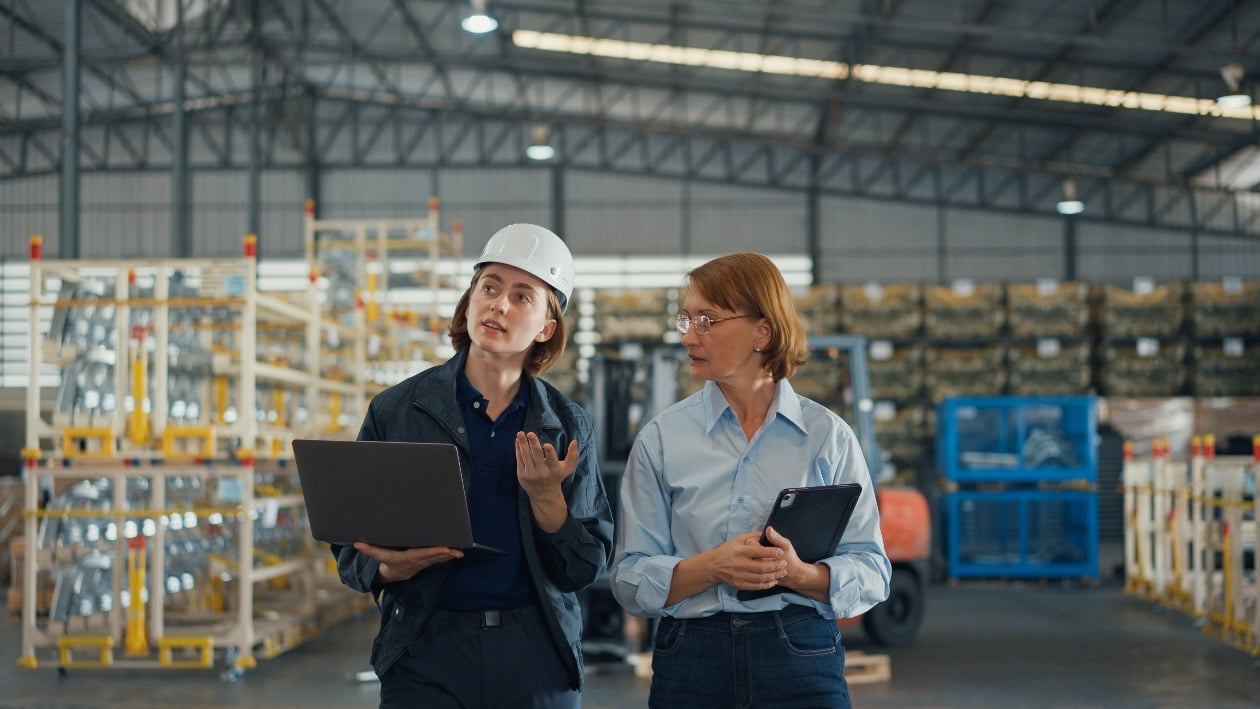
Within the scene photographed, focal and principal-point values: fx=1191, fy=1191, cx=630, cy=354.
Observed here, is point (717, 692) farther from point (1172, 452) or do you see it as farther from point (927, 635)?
point (1172, 452)

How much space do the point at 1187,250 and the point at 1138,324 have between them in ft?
41.4

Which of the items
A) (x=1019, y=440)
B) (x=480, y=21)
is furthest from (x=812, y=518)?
(x=480, y=21)

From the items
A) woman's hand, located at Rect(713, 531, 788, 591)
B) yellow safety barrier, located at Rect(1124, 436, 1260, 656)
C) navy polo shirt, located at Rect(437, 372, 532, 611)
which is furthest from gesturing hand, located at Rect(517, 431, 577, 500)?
yellow safety barrier, located at Rect(1124, 436, 1260, 656)

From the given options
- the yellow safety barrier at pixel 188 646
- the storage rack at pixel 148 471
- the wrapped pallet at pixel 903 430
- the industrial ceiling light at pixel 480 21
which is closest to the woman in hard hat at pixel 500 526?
the storage rack at pixel 148 471

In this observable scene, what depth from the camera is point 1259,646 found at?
332 inches

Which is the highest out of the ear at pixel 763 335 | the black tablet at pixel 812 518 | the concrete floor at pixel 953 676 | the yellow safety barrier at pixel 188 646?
the ear at pixel 763 335

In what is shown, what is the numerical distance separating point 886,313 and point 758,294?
14.4 m

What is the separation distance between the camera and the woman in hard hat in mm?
2633

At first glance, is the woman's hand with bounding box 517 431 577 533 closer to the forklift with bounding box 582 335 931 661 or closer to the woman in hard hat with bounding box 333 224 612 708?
the woman in hard hat with bounding box 333 224 612 708

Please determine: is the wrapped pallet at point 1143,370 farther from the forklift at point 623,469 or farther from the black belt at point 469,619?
the black belt at point 469,619

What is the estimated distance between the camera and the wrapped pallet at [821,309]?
1669 centimetres

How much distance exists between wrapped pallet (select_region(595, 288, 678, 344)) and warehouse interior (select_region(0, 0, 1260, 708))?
54 mm

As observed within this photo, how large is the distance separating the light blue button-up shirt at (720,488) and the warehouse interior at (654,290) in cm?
502

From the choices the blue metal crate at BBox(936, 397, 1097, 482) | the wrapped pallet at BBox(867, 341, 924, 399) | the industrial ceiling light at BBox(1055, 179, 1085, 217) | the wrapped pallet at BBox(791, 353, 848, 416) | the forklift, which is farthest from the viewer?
the industrial ceiling light at BBox(1055, 179, 1085, 217)
